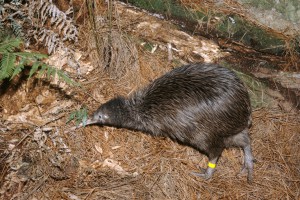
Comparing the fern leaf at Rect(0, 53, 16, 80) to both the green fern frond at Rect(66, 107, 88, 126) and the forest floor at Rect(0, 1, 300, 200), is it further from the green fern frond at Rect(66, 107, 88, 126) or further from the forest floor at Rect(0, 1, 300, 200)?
the green fern frond at Rect(66, 107, 88, 126)

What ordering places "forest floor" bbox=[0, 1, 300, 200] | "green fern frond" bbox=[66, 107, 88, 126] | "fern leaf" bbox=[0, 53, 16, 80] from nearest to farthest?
"fern leaf" bbox=[0, 53, 16, 80]
"forest floor" bbox=[0, 1, 300, 200]
"green fern frond" bbox=[66, 107, 88, 126]

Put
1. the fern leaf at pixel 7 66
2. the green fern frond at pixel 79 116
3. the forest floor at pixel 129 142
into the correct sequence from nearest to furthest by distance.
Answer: the fern leaf at pixel 7 66
the forest floor at pixel 129 142
the green fern frond at pixel 79 116

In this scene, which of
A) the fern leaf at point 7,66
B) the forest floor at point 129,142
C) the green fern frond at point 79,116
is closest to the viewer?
the fern leaf at point 7,66

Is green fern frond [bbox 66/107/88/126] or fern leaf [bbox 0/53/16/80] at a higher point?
fern leaf [bbox 0/53/16/80]

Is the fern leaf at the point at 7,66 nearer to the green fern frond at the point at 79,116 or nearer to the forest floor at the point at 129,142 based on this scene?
the forest floor at the point at 129,142

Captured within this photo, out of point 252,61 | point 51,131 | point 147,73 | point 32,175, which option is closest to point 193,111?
point 147,73

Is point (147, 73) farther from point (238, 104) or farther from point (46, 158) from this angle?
point (46, 158)

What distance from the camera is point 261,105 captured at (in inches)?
206

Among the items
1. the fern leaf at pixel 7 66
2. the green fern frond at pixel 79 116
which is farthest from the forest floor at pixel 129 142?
the fern leaf at pixel 7 66

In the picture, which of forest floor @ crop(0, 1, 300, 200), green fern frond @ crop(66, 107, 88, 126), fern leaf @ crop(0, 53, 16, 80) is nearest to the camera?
fern leaf @ crop(0, 53, 16, 80)

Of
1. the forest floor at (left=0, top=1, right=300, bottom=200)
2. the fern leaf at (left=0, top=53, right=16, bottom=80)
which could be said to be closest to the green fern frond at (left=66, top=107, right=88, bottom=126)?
the forest floor at (left=0, top=1, right=300, bottom=200)

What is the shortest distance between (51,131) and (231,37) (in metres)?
2.68

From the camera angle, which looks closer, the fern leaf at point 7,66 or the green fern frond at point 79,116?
the fern leaf at point 7,66

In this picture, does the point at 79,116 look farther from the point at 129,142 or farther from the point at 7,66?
the point at 7,66
